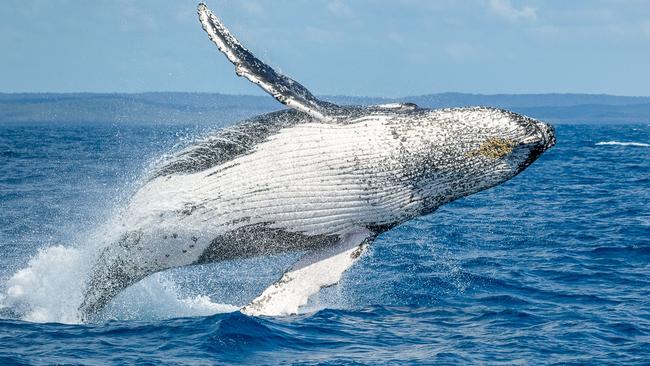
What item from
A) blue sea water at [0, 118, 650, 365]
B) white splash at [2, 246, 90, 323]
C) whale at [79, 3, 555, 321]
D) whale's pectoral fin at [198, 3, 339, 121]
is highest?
whale's pectoral fin at [198, 3, 339, 121]

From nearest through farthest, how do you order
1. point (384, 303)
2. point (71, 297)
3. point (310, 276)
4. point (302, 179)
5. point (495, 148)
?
point (495, 148), point (302, 179), point (310, 276), point (71, 297), point (384, 303)

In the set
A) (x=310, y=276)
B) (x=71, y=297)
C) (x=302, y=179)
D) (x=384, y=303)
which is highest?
(x=302, y=179)

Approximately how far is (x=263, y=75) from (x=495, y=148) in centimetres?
268

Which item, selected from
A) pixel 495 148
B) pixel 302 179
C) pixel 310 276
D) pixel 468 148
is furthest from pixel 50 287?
pixel 495 148

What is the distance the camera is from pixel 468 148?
9867 mm

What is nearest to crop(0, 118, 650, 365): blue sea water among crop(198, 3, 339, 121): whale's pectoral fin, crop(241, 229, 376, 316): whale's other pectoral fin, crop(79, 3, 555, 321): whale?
crop(241, 229, 376, 316): whale's other pectoral fin

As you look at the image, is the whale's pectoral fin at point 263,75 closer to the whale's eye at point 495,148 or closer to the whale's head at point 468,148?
the whale's head at point 468,148

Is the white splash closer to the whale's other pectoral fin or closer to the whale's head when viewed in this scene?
the whale's other pectoral fin

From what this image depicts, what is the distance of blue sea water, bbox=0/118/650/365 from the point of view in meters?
10.0

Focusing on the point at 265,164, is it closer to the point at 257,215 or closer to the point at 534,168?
the point at 257,215

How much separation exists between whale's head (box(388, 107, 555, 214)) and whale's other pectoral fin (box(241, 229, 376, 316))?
109 cm

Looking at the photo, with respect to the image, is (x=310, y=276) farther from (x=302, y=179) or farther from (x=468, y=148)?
(x=468, y=148)

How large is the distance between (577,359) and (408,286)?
4.28m

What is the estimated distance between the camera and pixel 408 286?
14062 millimetres
